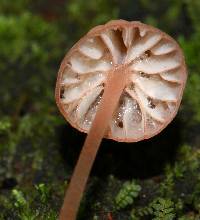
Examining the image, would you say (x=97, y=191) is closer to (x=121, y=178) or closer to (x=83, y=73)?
(x=121, y=178)

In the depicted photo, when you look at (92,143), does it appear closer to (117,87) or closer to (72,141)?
(117,87)

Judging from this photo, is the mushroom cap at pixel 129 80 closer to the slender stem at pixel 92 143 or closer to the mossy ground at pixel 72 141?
the slender stem at pixel 92 143

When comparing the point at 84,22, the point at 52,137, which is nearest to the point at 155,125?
the point at 52,137

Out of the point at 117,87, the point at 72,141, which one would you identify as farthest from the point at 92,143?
the point at 72,141

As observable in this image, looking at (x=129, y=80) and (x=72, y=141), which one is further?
(x=72, y=141)

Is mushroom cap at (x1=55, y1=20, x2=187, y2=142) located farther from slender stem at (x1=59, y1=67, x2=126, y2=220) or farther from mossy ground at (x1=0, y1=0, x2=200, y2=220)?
mossy ground at (x1=0, y1=0, x2=200, y2=220)

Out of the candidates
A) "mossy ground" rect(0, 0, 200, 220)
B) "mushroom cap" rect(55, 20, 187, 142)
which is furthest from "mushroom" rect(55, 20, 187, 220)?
"mossy ground" rect(0, 0, 200, 220)
